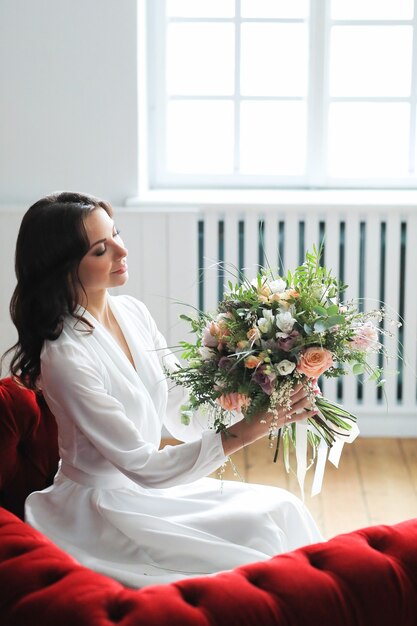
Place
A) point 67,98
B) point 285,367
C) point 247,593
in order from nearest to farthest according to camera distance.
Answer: point 247,593, point 285,367, point 67,98

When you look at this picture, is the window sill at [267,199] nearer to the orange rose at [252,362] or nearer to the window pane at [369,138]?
the window pane at [369,138]

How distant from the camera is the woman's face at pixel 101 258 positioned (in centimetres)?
231

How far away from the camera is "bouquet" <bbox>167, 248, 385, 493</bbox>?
2154 millimetres

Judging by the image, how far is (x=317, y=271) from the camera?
7.58 feet

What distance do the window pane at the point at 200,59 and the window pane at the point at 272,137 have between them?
6.3 inches

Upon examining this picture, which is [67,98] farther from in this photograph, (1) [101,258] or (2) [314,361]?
(2) [314,361]

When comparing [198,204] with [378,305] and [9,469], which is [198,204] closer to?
[378,305]

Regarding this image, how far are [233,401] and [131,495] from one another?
328 millimetres

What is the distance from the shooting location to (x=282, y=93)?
451cm

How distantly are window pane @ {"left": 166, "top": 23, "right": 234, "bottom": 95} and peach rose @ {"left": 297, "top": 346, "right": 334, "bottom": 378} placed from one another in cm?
259

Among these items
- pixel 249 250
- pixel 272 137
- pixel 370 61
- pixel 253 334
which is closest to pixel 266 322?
pixel 253 334

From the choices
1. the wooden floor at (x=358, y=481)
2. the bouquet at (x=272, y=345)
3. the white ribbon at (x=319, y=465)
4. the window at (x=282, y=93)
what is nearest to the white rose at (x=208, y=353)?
the bouquet at (x=272, y=345)

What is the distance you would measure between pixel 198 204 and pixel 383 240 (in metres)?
0.80

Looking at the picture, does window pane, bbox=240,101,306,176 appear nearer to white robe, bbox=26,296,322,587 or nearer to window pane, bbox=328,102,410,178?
window pane, bbox=328,102,410,178
